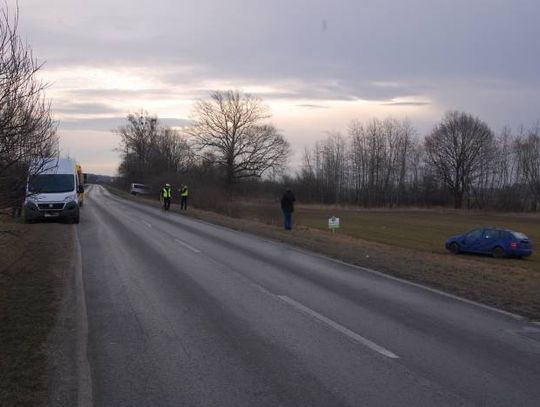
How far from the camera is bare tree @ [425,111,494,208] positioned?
116625 mm

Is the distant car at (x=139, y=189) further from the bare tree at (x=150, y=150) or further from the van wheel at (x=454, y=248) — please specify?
the van wheel at (x=454, y=248)

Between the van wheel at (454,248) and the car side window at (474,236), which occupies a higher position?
the car side window at (474,236)

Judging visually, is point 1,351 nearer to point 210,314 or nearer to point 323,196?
point 210,314

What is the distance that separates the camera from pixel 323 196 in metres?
119

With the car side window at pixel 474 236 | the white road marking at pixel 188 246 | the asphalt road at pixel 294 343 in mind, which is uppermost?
the asphalt road at pixel 294 343

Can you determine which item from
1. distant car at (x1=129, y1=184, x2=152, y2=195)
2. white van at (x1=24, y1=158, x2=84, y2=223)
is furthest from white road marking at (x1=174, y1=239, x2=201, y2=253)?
distant car at (x1=129, y1=184, x2=152, y2=195)

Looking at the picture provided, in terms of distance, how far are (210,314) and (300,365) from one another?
A: 2831mm

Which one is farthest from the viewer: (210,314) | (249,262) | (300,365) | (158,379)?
(249,262)

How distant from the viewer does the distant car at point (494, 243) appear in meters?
31.3

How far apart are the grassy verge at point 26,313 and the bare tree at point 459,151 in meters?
107

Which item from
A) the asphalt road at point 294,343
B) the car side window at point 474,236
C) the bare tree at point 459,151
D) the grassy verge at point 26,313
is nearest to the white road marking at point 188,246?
the grassy verge at point 26,313

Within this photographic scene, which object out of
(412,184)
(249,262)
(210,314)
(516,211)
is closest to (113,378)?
(210,314)

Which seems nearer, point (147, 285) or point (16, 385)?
point (16, 385)

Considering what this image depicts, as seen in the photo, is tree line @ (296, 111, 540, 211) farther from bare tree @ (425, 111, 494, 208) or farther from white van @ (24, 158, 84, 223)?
white van @ (24, 158, 84, 223)
